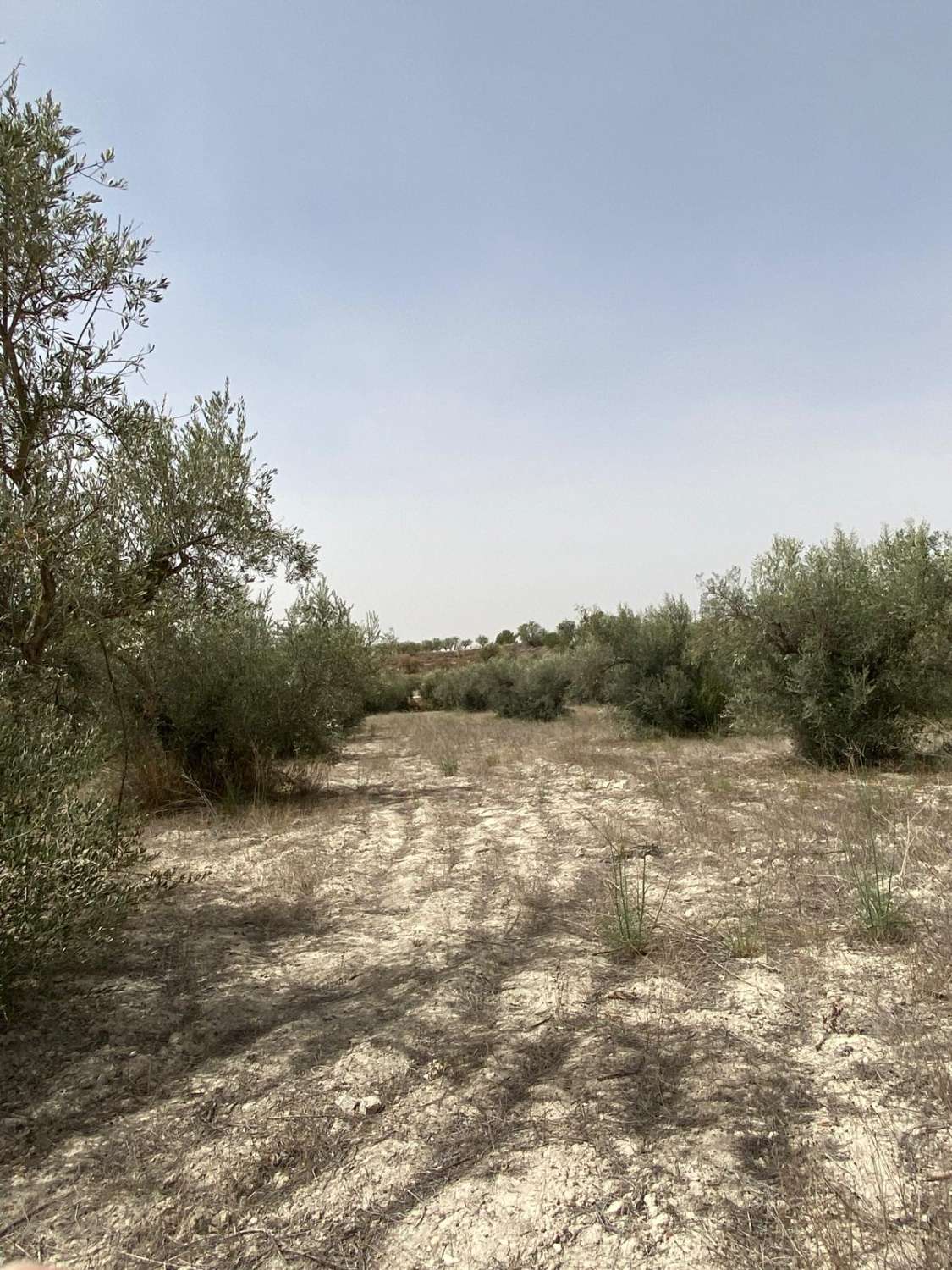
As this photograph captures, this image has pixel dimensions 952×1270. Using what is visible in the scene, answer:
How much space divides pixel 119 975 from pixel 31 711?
160 centimetres

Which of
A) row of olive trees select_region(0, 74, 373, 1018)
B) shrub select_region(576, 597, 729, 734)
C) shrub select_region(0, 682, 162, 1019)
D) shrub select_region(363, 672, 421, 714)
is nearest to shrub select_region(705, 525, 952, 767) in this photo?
shrub select_region(576, 597, 729, 734)

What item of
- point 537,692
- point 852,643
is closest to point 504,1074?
point 852,643

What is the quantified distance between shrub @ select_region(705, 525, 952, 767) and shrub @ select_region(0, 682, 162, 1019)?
10.1 metres

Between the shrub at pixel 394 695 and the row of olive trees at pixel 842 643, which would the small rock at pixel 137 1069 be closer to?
the row of olive trees at pixel 842 643

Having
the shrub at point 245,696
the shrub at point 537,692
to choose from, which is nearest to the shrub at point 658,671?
the shrub at point 537,692

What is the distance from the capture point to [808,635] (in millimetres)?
11836

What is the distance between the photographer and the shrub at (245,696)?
32.2ft

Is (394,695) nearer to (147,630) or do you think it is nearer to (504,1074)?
(147,630)

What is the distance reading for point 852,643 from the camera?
1161 cm

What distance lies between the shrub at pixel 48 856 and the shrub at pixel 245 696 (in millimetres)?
4609

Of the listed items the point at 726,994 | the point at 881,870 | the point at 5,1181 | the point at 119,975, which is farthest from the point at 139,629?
the point at 881,870

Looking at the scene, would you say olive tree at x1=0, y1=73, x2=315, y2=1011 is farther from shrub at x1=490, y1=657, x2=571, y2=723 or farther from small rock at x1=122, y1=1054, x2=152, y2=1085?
shrub at x1=490, y1=657, x2=571, y2=723

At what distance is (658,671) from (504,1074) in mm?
16458

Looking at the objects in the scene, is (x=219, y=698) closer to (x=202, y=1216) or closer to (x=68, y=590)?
(x=68, y=590)
